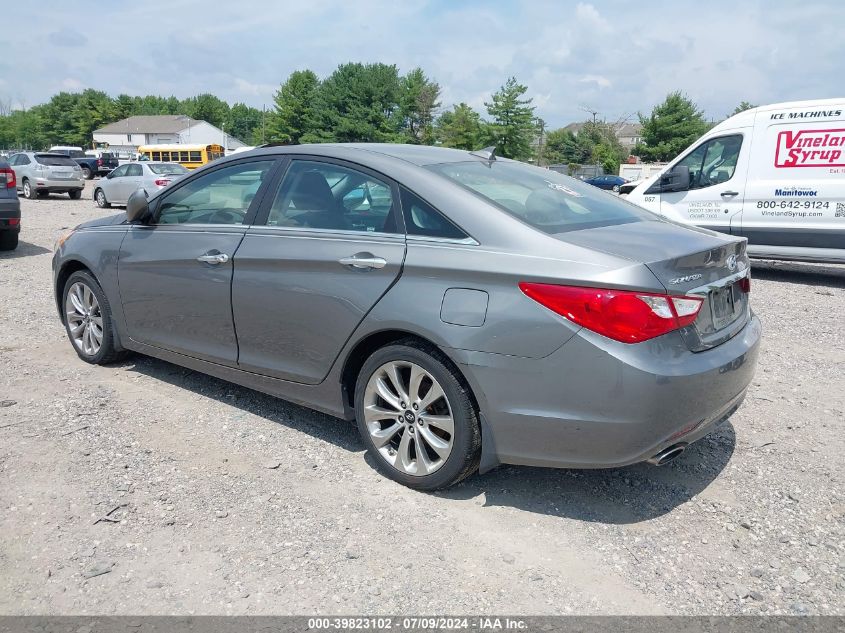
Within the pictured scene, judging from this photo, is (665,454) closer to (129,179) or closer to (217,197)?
(217,197)

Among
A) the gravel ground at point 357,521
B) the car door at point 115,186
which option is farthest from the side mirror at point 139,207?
the car door at point 115,186

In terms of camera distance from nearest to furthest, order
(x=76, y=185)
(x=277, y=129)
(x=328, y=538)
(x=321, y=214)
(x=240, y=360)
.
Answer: (x=328, y=538) < (x=321, y=214) < (x=240, y=360) < (x=76, y=185) < (x=277, y=129)

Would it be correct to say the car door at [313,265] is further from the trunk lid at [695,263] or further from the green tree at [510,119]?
the green tree at [510,119]

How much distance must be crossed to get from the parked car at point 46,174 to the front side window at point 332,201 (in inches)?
971

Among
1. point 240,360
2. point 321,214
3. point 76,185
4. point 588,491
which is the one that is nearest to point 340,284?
point 321,214

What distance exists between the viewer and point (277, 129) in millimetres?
85438

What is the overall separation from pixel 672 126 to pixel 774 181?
5884cm

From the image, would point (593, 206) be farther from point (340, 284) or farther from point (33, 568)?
point (33, 568)

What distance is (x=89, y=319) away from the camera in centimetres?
525

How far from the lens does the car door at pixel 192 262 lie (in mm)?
4164

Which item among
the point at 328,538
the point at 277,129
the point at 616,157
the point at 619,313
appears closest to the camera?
the point at 619,313

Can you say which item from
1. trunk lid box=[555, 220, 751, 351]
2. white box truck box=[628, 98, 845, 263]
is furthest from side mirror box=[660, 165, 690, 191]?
trunk lid box=[555, 220, 751, 351]

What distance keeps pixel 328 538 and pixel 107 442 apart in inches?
64.8

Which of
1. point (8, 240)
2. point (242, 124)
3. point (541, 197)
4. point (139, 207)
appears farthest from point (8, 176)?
point (242, 124)
